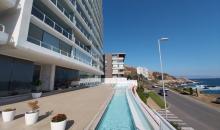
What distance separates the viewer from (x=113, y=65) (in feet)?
283

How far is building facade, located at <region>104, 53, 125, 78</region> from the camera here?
8519 centimetres

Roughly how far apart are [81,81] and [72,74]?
6.94 metres

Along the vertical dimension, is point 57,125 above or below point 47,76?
below

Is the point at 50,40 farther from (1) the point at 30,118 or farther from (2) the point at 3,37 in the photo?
(1) the point at 30,118

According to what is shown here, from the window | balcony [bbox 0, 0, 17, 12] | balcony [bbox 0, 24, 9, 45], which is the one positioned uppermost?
balcony [bbox 0, 0, 17, 12]

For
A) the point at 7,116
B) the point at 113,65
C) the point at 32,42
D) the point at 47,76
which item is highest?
the point at 113,65

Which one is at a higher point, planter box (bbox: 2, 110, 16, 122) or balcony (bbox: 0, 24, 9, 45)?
balcony (bbox: 0, 24, 9, 45)

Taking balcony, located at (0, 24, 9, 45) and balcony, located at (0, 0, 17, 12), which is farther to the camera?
balcony, located at (0, 0, 17, 12)

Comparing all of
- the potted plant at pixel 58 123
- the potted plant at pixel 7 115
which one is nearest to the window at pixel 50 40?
the potted plant at pixel 7 115

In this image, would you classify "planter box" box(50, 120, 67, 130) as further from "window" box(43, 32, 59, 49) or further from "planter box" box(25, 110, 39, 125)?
"window" box(43, 32, 59, 49)

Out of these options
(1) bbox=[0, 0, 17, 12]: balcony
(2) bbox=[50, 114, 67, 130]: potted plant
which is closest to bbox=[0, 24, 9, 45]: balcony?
(1) bbox=[0, 0, 17, 12]: balcony

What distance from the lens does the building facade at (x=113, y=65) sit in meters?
85.2

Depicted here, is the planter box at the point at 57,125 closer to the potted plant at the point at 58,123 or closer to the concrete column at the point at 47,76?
the potted plant at the point at 58,123

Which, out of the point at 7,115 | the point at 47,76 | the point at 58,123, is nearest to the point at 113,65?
the point at 47,76
